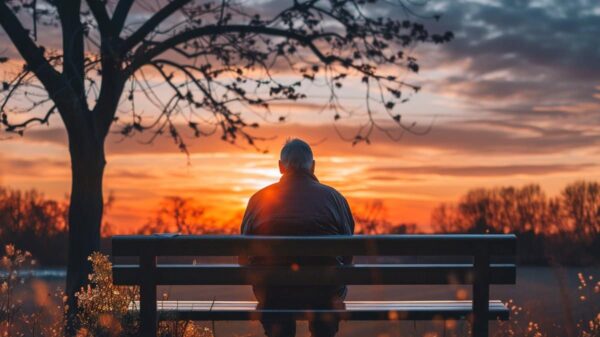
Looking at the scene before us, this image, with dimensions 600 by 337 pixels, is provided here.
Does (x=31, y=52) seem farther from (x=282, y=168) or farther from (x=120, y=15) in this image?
(x=282, y=168)

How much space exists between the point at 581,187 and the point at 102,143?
16.2 meters

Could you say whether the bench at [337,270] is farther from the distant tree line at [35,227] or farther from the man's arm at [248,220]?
the distant tree line at [35,227]

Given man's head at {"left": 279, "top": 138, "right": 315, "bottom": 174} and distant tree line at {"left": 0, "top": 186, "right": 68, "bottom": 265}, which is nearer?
man's head at {"left": 279, "top": 138, "right": 315, "bottom": 174}

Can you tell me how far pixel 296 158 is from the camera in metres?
6.33

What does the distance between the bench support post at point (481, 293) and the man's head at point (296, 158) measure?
1380mm

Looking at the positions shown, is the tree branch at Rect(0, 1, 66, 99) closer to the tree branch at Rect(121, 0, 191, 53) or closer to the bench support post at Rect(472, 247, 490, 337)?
the tree branch at Rect(121, 0, 191, 53)

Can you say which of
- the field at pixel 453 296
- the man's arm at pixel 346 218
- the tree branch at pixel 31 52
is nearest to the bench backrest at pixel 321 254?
the man's arm at pixel 346 218

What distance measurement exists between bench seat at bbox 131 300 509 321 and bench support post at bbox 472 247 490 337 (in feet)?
0.21

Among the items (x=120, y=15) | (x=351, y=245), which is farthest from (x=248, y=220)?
(x=120, y=15)

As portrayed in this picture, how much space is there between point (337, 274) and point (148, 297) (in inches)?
52.6

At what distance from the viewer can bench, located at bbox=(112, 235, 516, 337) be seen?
227 inches

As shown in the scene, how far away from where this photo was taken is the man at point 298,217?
6129 millimetres

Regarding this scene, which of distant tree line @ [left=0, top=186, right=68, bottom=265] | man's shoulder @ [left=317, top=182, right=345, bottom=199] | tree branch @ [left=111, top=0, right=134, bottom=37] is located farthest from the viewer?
distant tree line @ [left=0, top=186, right=68, bottom=265]

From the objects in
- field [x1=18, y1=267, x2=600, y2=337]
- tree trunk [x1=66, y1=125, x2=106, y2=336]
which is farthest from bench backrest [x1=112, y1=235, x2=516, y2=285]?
tree trunk [x1=66, y1=125, x2=106, y2=336]
